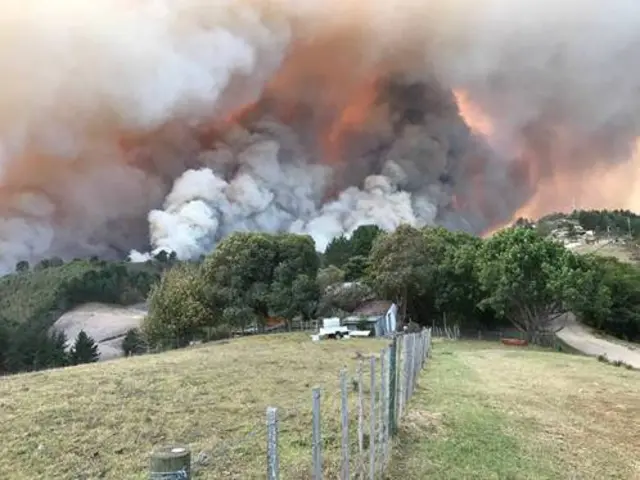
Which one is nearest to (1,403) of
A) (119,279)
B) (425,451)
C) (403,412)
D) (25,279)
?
(403,412)

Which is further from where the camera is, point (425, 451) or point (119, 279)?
point (119, 279)

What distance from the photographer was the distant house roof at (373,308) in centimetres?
5619

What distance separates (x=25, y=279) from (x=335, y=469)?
170486mm

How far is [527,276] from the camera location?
46.5 m

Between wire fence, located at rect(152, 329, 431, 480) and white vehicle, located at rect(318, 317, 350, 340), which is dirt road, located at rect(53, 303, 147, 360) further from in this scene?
wire fence, located at rect(152, 329, 431, 480)

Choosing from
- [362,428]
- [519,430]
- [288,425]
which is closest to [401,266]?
[519,430]

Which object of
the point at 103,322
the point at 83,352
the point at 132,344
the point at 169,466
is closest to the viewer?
the point at 169,466

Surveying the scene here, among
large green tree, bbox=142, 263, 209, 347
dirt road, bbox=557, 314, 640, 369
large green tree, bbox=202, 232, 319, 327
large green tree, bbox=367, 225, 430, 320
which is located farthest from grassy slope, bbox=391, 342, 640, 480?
large green tree, bbox=142, 263, 209, 347

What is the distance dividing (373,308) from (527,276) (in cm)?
1610

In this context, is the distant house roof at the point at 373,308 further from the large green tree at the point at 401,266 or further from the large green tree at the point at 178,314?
the large green tree at the point at 178,314

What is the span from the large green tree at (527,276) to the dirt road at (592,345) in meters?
3.58

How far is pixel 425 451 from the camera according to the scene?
9.20 m

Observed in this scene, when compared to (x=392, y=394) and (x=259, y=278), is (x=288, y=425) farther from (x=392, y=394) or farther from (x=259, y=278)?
(x=259, y=278)

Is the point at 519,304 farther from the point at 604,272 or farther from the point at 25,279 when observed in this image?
the point at 25,279
